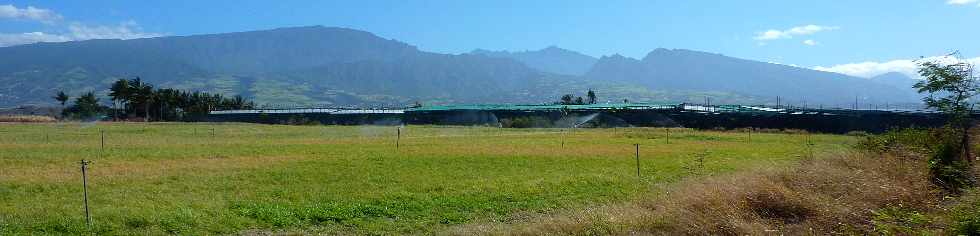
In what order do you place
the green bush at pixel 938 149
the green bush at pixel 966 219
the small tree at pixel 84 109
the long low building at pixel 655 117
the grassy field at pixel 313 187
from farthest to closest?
the small tree at pixel 84 109 → the long low building at pixel 655 117 → the grassy field at pixel 313 187 → the green bush at pixel 938 149 → the green bush at pixel 966 219

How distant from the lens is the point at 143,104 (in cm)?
11000

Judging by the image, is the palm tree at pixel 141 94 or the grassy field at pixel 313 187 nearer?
the grassy field at pixel 313 187

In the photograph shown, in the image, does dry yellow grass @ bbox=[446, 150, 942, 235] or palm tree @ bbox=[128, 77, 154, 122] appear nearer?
dry yellow grass @ bbox=[446, 150, 942, 235]

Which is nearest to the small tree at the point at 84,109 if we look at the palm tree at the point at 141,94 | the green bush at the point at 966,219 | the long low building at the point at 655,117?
the palm tree at the point at 141,94

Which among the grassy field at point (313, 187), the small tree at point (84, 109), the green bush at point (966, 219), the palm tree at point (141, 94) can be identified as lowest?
the grassy field at point (313, 187)

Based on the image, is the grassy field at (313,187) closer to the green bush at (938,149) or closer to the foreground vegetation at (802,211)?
the foreground vegetation at (802,211)

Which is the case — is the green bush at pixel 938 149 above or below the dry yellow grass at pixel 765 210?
above

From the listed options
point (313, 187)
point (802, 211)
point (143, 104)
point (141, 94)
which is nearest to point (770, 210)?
point (802, 211)

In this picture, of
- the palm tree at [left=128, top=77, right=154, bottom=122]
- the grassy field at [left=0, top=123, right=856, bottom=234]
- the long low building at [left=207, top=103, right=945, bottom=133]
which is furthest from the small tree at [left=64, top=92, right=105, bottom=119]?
the grassy field at [left=0, top=123, right=856, bottom=234]

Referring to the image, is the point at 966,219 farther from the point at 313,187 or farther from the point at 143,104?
the point at 143,104

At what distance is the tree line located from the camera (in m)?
106

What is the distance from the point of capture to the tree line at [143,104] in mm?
106312

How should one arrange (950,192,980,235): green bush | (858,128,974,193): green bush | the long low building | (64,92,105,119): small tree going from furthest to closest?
(64,92,105,119): small tree < the long low building < (858,128,974,193): green bush < (950,192,980,235): green bush

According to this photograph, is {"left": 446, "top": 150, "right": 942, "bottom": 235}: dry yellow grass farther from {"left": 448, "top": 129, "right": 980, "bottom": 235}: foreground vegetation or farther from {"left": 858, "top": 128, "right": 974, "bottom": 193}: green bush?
{"left": 858, "top": 128, "right": 974, "bottom": 193}: green bush
